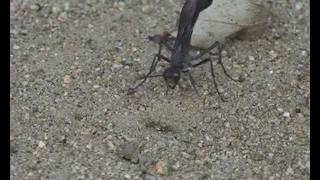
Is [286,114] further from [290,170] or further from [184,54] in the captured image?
[184,54]

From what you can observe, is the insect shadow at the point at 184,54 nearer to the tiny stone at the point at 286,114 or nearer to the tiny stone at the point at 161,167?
the tiny stone at the point at 286,114

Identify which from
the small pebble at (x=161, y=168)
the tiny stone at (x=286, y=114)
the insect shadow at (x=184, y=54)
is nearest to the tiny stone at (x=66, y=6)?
the insect shadow at (x=184, y=54)

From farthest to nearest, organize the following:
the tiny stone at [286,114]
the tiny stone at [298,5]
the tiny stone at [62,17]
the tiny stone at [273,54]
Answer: the tiny stone at [298,5] → the tiny stone at [62,17] → the tiny stone at [273,54] → the tiny stone at [286,114]

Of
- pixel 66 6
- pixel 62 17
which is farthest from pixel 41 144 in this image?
pixel 66 6

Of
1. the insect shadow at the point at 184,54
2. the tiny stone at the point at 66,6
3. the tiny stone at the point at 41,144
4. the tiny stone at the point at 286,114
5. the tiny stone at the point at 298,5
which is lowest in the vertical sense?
the tiny stone at the point at 41,144

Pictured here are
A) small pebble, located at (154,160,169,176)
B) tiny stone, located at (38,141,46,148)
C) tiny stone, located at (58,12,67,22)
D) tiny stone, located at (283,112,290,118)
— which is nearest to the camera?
small pebble, located at (154,160,169,176)

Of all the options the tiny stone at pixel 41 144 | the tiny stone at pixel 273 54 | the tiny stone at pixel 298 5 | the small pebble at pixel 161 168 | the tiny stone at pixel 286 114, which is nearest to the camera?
the small pebble at pixel 161 168

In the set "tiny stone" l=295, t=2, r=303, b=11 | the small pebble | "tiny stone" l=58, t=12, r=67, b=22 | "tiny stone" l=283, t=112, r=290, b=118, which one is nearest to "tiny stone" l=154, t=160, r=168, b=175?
the small pebble

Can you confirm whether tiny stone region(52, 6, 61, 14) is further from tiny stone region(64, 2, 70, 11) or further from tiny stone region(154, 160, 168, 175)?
tiny stone region(154, 160, 168, 175)

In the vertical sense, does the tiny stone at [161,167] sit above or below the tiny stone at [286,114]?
below
